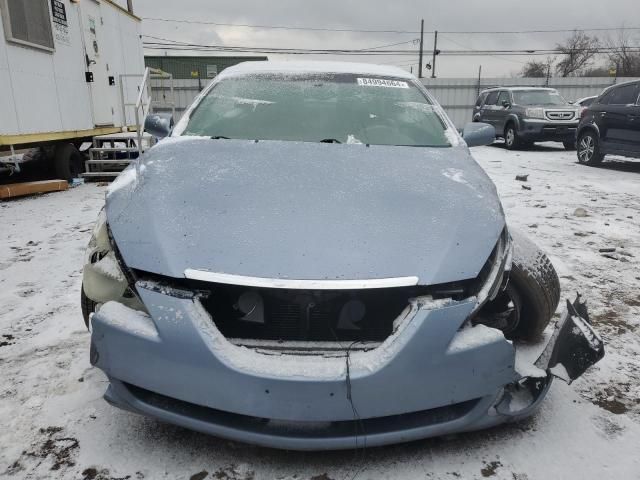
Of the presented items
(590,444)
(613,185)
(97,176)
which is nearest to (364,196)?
(590,444)

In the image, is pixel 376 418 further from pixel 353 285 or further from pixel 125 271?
pixel 125 271

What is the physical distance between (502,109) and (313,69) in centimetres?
1117

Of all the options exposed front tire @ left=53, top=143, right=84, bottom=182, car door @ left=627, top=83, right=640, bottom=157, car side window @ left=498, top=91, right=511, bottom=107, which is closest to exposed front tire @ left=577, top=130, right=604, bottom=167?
car door @ left=627, top=83, right=640, bottom=157

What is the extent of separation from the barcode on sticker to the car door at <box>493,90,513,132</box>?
35.0 feet

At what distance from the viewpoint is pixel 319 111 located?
283cm

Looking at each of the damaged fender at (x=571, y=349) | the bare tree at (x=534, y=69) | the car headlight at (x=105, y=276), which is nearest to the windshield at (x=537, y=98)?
the damaged fender at (x=571, y=349)

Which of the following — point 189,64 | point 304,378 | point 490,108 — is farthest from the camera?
point 189,64

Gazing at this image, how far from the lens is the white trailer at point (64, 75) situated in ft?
20.4

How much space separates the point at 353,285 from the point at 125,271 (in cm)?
79

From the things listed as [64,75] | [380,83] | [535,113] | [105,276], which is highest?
[64,75]

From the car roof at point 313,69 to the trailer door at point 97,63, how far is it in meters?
6.14

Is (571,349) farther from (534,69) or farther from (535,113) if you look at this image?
(534,69)

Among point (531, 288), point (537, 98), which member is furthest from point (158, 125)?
point (537, 98)

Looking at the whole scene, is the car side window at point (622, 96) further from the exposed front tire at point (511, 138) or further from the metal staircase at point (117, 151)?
the metal staircase at point (117, 151)
